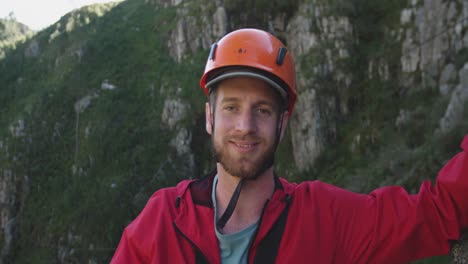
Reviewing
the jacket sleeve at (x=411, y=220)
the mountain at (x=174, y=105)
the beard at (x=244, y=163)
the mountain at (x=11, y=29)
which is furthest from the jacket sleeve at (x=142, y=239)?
the mountain at (x=11, y=29)

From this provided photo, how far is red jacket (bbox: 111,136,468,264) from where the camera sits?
2.03m

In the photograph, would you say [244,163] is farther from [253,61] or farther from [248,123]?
[253,61]

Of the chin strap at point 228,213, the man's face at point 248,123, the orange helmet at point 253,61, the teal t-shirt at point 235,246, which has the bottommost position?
the teal t-shirt at point 235,246

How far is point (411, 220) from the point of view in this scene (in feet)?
6.65

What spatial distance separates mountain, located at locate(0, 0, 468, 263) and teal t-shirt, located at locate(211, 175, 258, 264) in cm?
372

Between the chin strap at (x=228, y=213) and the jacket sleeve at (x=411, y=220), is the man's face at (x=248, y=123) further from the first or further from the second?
the jacket sleeve at (x=411, y=220)

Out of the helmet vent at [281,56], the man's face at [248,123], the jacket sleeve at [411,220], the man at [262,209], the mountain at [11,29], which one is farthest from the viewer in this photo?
the mountain at [11,29]

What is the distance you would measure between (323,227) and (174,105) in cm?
2786

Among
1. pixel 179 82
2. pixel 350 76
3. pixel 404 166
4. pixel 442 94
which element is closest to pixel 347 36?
pixel 350 76

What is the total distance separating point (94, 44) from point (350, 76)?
1195 inches

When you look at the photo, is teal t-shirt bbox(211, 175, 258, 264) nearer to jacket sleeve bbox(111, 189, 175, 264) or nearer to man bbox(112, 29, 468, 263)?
man bbox(112, 29, 468, 263)

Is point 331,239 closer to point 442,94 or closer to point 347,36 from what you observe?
point 442,94

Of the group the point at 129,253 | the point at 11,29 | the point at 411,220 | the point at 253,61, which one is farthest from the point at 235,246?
the point at 11,29

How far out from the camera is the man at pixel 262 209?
2055mm
